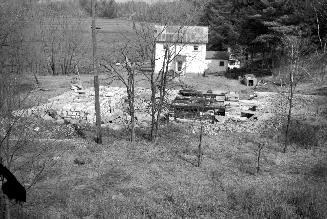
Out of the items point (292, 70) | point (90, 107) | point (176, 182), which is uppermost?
point (292, 70)

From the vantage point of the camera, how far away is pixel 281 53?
112 feet

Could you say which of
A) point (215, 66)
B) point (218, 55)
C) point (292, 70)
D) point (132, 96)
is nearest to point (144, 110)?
point (132, 96)

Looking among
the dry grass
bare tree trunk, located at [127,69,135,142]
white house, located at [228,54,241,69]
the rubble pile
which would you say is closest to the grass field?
the dry grass

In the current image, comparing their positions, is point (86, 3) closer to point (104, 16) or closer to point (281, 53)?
point (104, 16)

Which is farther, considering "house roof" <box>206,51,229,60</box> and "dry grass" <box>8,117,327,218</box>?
"house roof" <box>206,51,229,60</box>

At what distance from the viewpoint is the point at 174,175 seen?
12.9 meters

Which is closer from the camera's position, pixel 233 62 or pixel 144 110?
pixel 144 110

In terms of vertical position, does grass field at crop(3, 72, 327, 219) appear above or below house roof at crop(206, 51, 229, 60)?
below

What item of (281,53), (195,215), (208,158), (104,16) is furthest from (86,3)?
(195,215)

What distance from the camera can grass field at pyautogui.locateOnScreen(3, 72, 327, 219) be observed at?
10273mm

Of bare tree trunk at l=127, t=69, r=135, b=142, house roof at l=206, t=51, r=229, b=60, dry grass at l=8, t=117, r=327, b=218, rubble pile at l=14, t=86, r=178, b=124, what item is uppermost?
house roof at l=206, t=51, r=229, b=60

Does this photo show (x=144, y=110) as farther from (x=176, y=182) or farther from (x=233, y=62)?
(x=233, y=62)

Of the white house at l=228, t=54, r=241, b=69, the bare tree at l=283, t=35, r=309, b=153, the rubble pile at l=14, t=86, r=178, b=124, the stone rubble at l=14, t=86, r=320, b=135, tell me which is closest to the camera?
the bare tree at l=283, t=35, r=309, b=153

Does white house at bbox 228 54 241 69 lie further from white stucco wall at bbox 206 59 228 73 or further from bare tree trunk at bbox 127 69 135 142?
bare tree trunk at bbox 127 69 135 142
